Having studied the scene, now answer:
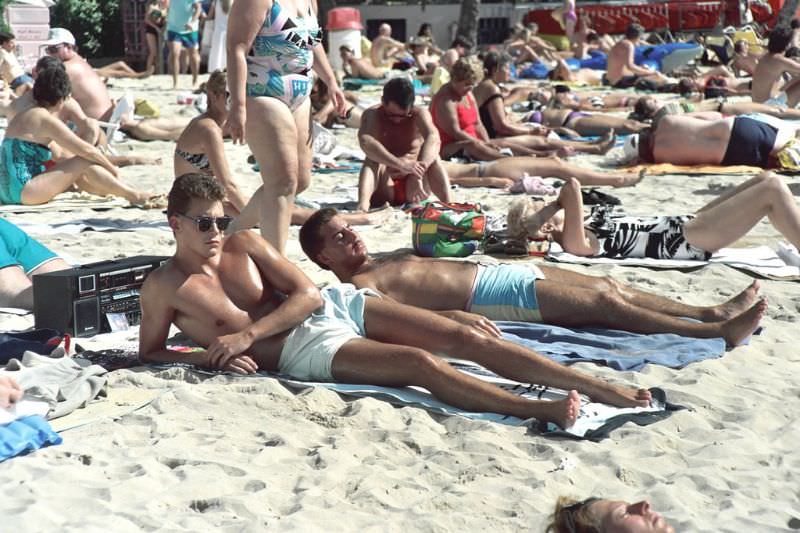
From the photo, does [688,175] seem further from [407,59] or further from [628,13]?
[628,13]

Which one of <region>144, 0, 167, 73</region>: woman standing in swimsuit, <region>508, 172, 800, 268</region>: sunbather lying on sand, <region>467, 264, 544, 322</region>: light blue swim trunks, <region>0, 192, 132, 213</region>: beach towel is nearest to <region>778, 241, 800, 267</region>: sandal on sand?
<region>508, 172, 800, 268</region>: sunbather lying on sand

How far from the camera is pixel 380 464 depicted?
3.61 metres

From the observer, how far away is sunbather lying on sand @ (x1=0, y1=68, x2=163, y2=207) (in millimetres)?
7844

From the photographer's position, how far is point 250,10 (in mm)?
5293

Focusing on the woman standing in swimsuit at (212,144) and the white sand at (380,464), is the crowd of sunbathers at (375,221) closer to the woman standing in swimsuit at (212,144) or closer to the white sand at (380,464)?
the woman standing in swimsuit at (212,144)

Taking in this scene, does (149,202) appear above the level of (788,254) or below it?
below

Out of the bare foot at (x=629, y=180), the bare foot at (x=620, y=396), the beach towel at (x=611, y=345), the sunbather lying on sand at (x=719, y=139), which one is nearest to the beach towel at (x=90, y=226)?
the beach towel at (x=611, y=345)

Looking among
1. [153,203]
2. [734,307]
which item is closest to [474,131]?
[153,203]

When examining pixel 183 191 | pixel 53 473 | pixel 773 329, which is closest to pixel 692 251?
pixel 773 329

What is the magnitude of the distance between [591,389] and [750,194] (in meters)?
2.27

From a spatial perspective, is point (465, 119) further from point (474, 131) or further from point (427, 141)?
point (427, 141)

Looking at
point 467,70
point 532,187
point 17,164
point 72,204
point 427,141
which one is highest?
point 467,70

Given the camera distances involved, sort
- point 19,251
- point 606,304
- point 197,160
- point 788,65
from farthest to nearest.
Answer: point 788,65
point 197,160
point 19,251
point 606,304

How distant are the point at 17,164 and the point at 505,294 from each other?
4.65 m
